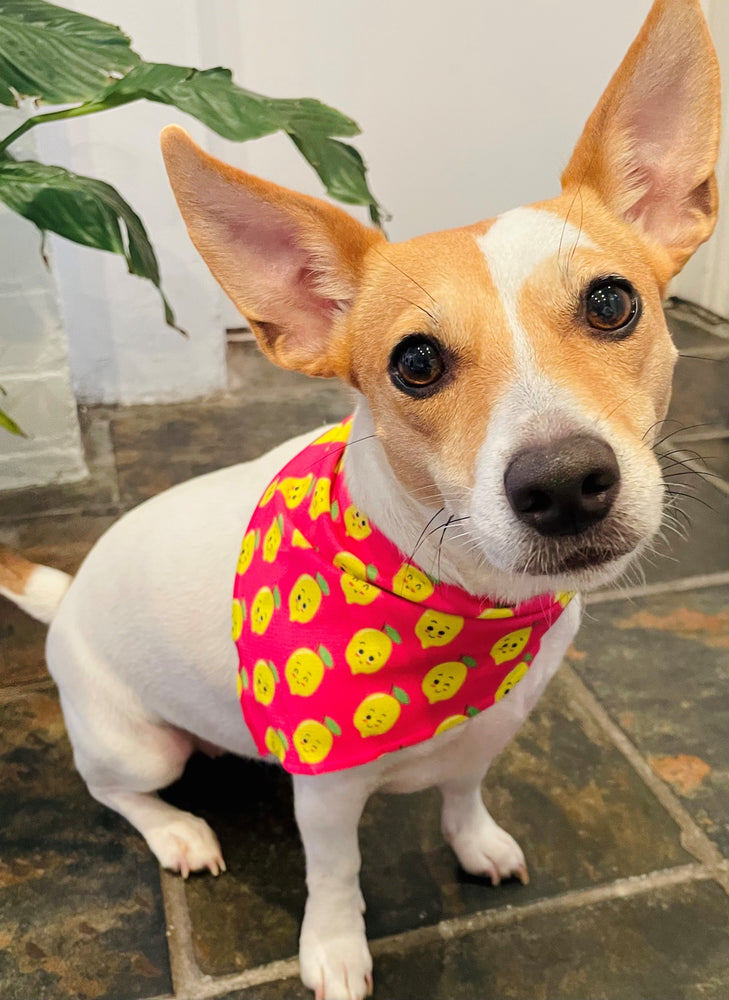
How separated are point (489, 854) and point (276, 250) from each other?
1007mm

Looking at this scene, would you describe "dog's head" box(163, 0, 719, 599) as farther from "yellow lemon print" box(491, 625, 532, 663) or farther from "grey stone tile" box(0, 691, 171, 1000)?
"grey stone tile" box(0, 691, 171, 1000)

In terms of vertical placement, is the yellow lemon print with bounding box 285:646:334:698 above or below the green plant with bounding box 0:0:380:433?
below

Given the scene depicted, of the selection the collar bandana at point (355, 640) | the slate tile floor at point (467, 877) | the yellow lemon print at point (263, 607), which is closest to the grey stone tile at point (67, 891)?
the slate tile floor at point (467, 877)

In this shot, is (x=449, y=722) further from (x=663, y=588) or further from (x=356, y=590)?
(x=663, y=588)

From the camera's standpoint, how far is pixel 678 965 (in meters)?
1.26

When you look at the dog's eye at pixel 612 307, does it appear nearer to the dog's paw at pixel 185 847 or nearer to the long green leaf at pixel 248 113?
the long green leaf at pixel 248 113

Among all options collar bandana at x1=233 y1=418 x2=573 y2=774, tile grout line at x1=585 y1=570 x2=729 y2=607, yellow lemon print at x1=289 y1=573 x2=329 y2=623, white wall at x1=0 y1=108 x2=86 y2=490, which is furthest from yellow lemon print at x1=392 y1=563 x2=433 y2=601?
white wall at x1=0 y1=108 x2=86 y2=490

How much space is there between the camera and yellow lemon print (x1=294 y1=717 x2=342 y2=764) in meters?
1.11

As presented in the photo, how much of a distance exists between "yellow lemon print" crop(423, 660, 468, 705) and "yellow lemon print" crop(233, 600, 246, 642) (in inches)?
10.6

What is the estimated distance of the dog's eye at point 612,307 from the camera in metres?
0.92

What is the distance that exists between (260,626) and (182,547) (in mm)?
217

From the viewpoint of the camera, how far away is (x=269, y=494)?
1238 millimetres

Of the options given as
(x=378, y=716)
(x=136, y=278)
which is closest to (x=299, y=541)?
(x=378, y=716)

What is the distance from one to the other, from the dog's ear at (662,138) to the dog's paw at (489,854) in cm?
93
